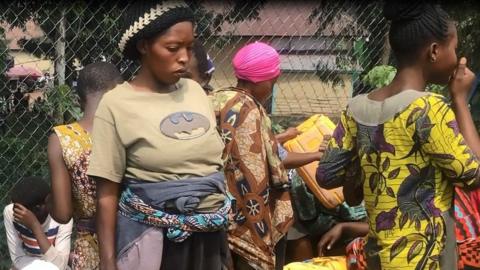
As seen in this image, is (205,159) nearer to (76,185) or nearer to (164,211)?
(164,211)

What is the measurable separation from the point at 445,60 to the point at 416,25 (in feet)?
0.50

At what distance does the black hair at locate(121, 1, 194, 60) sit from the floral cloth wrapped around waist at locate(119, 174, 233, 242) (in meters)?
0.46

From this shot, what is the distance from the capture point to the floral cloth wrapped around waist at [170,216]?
2514 millimetres

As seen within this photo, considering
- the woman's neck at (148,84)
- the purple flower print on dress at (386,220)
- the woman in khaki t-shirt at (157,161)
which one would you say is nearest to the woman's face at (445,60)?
the purple flower print on dress at (386,220)

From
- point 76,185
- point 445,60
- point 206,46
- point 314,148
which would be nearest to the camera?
point 445,60

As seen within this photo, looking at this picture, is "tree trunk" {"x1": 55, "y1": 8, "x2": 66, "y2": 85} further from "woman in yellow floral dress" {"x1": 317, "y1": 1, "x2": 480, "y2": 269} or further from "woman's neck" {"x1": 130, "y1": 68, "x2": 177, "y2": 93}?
"woman in yellow floral dress" {"x1": 317, "y1": 1, "x2": 480, "y2": 269}

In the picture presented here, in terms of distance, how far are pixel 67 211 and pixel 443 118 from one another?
1.39 metres

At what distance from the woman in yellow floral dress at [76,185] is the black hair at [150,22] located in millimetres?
563

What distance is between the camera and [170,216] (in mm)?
2518

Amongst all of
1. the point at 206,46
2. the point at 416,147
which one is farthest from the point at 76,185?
the point at 206,46

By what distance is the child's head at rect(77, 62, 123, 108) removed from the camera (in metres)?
3.24

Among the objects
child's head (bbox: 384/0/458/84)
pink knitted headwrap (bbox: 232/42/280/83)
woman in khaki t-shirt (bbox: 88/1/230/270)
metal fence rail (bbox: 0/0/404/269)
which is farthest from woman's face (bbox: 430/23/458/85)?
metal fence rail (bbox: 0/0/404/269)

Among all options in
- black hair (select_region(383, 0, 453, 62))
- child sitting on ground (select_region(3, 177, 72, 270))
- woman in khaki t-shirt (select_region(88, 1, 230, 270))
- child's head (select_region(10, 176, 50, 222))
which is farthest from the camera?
child's head (select_region(10, 176, 50, 222))

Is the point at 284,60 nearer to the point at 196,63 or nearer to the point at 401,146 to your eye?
the point at 196,63
